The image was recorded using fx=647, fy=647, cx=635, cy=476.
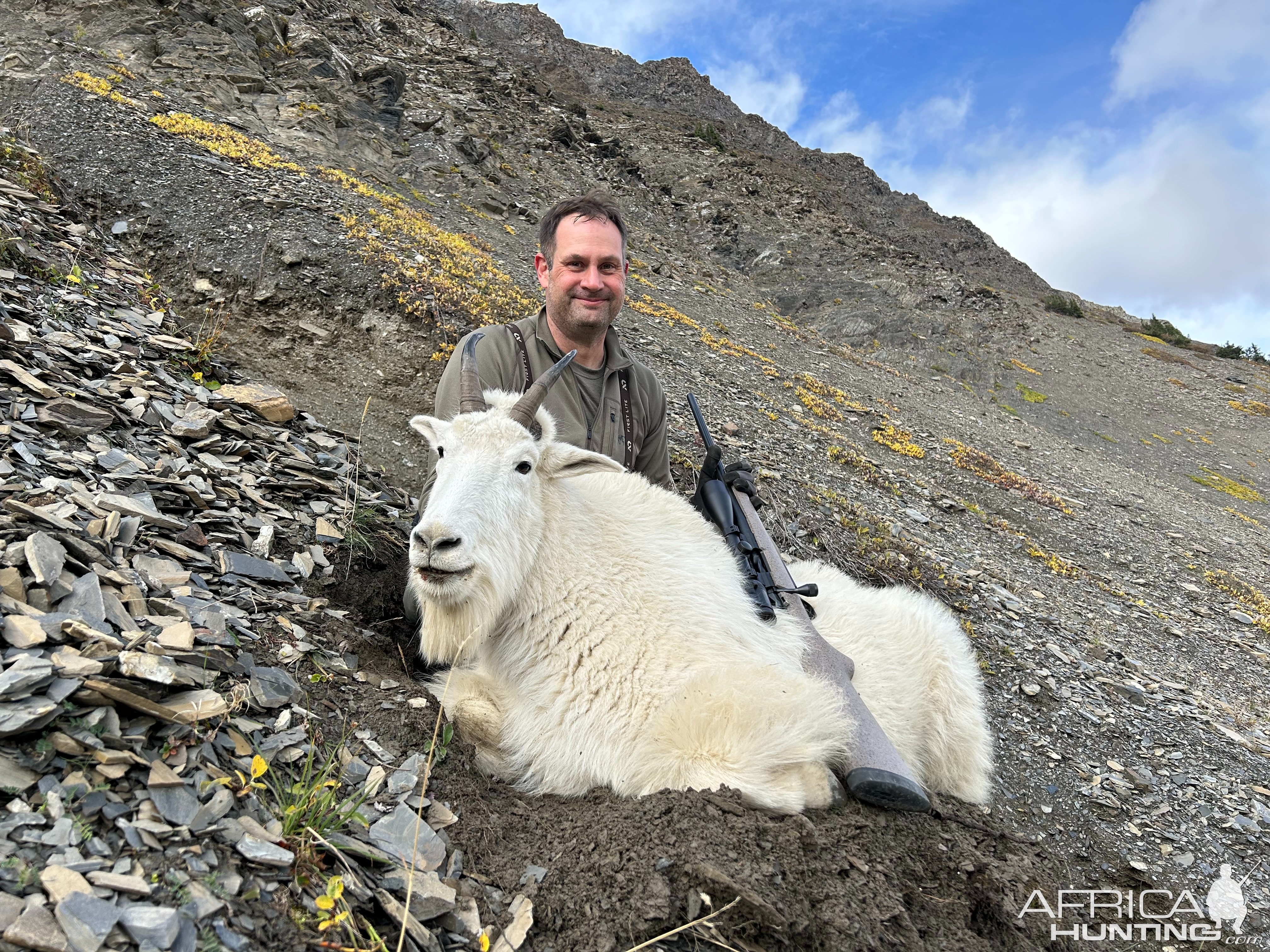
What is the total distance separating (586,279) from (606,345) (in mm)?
641

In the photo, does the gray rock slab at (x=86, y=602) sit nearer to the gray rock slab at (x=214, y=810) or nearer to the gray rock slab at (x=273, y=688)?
the gray rock slab at (x=273, y=688)

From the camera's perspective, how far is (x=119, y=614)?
8.99 ft

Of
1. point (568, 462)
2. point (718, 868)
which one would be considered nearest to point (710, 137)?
point (568, 462)

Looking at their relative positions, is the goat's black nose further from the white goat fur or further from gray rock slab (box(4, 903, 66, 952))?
gray rock slab (box(4, 903, 66, 952))

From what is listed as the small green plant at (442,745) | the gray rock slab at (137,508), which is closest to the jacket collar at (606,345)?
the gray rock slab at (137,508)

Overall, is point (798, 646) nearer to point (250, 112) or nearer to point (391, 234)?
point (391, 234)

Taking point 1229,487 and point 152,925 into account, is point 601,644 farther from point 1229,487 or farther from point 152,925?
point 1229,487

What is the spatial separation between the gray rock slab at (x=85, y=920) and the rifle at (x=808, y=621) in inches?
127

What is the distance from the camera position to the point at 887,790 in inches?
139

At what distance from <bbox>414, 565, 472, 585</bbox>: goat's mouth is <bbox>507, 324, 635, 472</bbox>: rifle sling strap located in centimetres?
224

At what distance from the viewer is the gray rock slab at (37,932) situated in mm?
1599

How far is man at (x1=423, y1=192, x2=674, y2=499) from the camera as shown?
5.29m

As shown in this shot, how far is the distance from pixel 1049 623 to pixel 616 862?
7.72 meters

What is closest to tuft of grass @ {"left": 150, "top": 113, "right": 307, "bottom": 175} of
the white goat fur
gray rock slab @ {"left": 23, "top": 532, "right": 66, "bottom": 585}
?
the white goat fur
